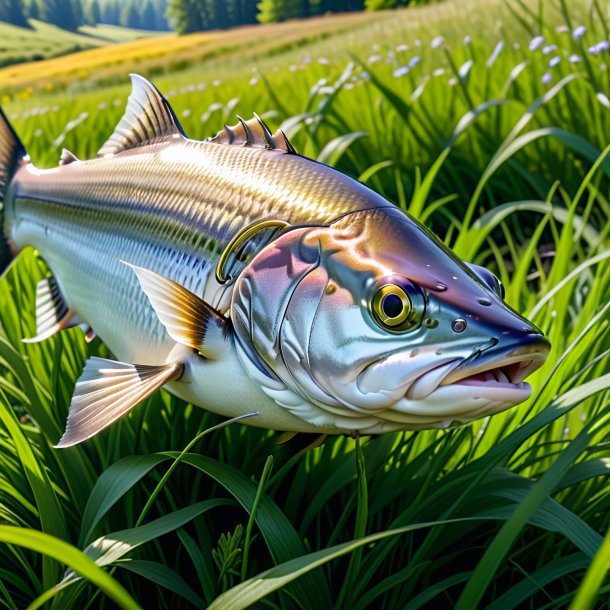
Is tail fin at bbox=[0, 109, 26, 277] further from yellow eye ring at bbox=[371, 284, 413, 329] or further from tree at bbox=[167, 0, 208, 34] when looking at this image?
tree at bbox=[167, 0, 208, 34]

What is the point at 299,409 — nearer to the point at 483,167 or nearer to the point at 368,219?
the point at 368,219

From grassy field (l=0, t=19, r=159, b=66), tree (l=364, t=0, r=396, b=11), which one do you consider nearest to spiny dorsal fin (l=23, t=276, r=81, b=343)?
grassy field (l=0, t=19, r=159, b=66)

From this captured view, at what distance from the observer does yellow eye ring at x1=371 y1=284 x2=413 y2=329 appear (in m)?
0.90

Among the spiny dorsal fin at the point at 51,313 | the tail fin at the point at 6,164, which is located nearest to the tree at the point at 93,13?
the tail fin at the point at 6,164

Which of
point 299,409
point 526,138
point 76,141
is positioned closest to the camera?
point 299,409

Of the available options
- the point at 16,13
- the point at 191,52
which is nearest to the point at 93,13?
the point at 16,13

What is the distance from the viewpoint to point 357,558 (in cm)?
106

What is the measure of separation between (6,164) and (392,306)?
1.18 m

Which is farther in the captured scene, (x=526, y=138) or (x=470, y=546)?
(x=526, y=138)

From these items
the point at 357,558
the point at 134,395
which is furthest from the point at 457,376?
the point at 134,395

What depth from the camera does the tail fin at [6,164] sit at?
69.5 inches

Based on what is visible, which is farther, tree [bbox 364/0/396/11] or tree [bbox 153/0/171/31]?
tree [bbox 364/0/396/11]

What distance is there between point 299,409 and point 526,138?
117cm

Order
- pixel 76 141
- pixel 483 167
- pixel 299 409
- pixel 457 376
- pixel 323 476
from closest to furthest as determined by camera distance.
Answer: pixel 457 376
pixel 299 409
pixel 323 476
pixel 483 167
pixel 76 141
